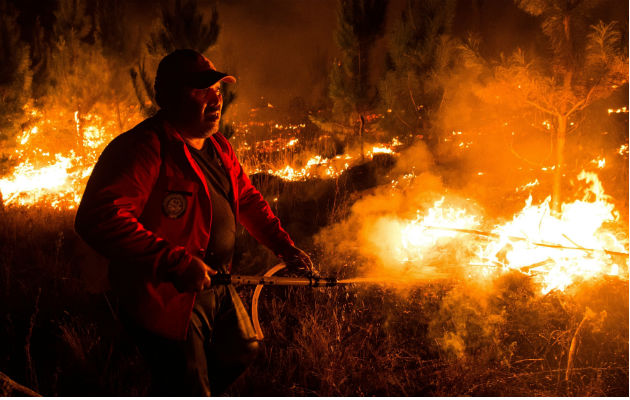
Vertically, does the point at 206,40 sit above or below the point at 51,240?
above

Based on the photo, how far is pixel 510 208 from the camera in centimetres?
675

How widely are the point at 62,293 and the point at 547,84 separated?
6.44 metres

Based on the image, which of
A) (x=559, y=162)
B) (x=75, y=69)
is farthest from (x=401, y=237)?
(x=75, y=69)

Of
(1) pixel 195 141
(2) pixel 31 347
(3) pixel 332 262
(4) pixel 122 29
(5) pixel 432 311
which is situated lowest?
(2) pixel 31 347

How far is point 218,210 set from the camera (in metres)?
2.55

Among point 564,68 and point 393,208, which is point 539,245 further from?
point 393,208

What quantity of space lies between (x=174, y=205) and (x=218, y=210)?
35cm

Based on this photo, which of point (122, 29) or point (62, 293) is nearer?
point (62, 293)

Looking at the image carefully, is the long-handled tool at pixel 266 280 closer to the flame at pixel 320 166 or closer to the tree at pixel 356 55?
the flame at pixel 320 166

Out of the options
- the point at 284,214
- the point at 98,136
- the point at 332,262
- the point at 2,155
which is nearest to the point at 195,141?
the point at 332,262

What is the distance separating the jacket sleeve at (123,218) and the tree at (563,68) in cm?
479

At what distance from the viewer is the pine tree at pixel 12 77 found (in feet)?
Answer: 30.9

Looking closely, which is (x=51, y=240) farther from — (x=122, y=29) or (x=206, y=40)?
(x=122, y=29)

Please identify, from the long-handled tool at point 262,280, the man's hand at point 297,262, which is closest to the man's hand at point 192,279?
the long-handled tool at point 262,280
